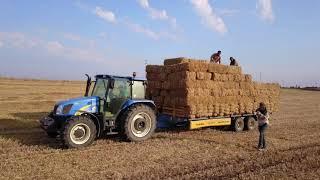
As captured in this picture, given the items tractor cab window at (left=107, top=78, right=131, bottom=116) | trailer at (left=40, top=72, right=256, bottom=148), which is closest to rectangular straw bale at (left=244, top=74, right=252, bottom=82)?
trailer at (left=40, top=72, right=256, bottom=148)

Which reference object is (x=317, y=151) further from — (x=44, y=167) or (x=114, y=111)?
(x=44, y=167)

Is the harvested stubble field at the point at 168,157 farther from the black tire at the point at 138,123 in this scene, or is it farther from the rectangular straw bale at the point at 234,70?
the rectangular straw bale at the point at 234,70

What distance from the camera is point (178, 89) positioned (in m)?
14.6

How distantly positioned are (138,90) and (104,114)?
5.07 feet

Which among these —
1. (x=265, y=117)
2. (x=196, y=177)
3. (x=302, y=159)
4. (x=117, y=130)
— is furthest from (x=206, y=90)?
(x=196, y=177)

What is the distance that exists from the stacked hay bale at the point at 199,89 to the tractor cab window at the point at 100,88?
2.53 meters

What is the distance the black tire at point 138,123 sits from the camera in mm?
13062

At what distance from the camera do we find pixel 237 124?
16.5 m

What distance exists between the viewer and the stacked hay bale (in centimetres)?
1447

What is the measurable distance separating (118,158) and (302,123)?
1172 cm

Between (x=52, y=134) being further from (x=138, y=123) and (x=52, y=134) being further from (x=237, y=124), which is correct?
(x=237, y=124)

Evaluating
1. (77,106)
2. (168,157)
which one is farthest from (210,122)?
(77,106)

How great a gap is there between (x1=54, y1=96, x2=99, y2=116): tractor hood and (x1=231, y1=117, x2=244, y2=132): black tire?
20.0 feet

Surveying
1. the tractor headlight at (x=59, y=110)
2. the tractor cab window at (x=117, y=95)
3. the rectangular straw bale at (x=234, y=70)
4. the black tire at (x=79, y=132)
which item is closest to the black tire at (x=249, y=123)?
the rectangular straw bale at (x=234, y=70)
